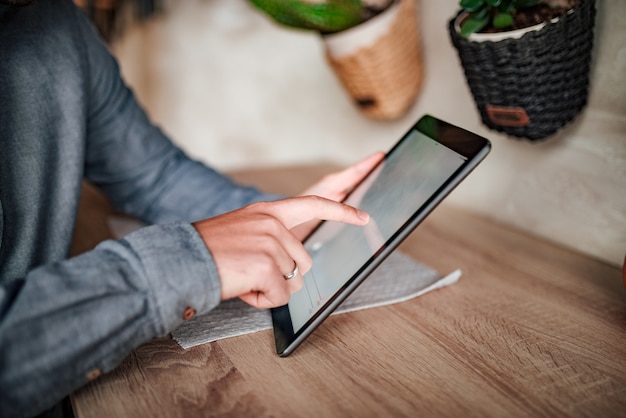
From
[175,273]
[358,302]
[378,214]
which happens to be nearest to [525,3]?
[378,214]

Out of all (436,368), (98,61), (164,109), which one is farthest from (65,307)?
(164,109)

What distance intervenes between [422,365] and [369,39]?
0.63 meters

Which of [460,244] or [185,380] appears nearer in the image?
[185,380]

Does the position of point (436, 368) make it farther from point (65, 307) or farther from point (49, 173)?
point (49, 173)

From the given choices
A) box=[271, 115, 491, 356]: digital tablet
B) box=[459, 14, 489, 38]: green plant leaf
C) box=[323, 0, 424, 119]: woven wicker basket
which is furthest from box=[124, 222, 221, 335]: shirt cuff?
box=[323, 0, 424, 119]: woven wicker basket

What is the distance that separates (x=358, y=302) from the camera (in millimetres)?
672

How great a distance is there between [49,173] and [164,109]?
1.23m

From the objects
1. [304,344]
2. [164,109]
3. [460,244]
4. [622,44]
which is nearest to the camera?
[304,344]

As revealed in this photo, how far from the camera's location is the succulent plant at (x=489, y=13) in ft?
2.23

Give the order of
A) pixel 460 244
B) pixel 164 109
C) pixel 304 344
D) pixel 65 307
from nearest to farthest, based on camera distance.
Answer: pixel 65 307 → pixel 304 344 → pixel 460 244 → pixel 164 109

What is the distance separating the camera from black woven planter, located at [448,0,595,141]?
67 cm

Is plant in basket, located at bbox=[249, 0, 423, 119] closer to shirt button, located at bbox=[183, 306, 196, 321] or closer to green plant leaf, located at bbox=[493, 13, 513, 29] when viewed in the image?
green plant leaf, located at bbox=[493, 13, 513, 29]

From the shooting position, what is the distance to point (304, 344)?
583 millimetres

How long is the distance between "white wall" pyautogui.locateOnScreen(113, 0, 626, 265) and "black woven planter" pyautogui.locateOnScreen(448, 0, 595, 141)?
0.08 metres
